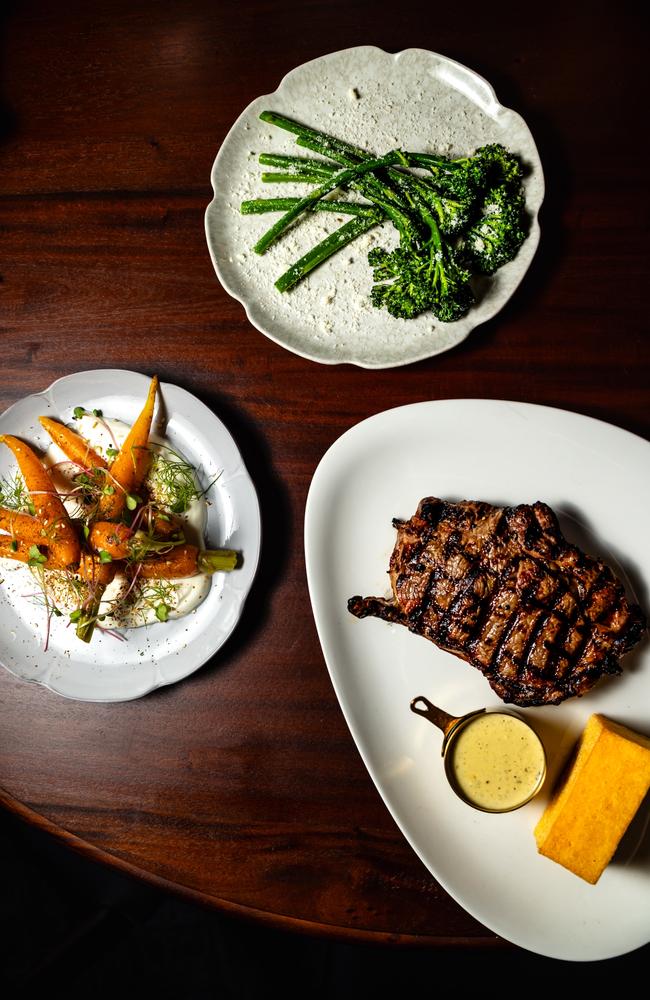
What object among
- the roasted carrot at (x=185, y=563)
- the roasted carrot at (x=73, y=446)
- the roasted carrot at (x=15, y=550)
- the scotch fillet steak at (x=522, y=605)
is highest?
the scotch fillet steak at (x=522, y=605)

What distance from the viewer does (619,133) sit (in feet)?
8.30

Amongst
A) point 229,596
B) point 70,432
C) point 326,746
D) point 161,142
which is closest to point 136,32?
point 161,142

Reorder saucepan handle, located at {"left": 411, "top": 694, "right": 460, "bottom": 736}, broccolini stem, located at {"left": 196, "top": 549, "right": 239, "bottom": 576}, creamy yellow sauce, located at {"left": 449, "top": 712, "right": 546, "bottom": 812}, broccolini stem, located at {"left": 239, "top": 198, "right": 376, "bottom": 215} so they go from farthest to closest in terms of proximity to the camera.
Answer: broccolini stem, located at {"left": 239, "top": 198, "right": 376, "bottom": 215}
broccolini stem, located at {"left": 196, "top": 549, "right": 239, "bottom": 576}
saucepan handle, located at {"left": 411, "top": 694, "right": 460, "bottom": 736}
creamy yellow sauce, located at {"left": 449, "top": 712, "right": 546, "bottom": 812}

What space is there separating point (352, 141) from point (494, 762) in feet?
7.19


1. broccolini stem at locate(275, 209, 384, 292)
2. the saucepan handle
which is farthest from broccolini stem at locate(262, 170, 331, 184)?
the saucepan handle

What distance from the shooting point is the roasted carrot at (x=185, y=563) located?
92.9 inches

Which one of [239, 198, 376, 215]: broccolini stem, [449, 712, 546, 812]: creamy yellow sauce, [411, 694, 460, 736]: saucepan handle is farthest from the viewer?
[239, 198, 376, 215]: broccolini stem

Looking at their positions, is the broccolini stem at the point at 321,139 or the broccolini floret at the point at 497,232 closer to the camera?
the broccolini floret at the point at 497,232

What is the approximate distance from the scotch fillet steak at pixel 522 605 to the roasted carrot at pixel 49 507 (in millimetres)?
1177

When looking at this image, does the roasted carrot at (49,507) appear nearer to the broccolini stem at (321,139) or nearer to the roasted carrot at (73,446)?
the roasted carrot at (73,446)

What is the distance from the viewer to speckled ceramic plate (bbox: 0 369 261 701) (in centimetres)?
240

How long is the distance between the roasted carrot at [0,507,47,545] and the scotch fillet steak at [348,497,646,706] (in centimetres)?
128

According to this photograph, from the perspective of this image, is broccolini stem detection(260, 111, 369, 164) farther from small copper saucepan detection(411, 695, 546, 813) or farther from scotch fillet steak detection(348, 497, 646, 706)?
small copper saucepan detection(411, 695, 546, 813)

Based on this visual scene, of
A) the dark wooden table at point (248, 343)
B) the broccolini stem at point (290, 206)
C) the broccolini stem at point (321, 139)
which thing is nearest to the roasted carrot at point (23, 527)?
the dark wooden table at point (248, 343)
